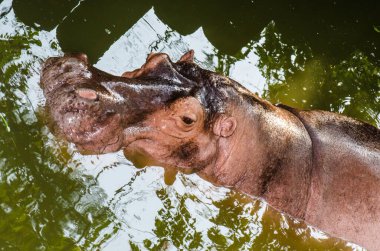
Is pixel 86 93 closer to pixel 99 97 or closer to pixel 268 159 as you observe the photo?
pixel 99 97

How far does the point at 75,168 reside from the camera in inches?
181

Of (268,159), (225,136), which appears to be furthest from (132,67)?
(268,159)

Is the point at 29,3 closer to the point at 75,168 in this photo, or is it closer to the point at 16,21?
the point at 16,21

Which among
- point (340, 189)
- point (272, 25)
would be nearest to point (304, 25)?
point (272, 25)

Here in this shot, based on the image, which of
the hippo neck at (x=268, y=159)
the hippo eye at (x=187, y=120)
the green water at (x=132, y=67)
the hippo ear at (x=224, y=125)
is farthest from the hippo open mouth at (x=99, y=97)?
the green water at (x=132, y=67)

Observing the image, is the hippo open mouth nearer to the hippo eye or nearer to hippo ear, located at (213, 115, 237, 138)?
the hippo eye

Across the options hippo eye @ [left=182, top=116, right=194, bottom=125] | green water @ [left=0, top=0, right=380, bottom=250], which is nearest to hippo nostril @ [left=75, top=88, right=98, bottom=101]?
hippo eye @ [left=182, top=116, right=194, bottom=125]

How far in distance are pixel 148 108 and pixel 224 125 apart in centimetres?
69

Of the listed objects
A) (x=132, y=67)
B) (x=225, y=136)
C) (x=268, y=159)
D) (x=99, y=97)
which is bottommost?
(x=268, y=159)

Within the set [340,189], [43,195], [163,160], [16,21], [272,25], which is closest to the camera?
[163,160]

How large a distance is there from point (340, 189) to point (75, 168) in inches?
91.6

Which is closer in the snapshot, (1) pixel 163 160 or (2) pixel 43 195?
(1) pixel 163 160

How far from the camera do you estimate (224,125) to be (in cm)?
389

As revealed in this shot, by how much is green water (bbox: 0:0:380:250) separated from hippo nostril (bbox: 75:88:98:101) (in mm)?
1487
